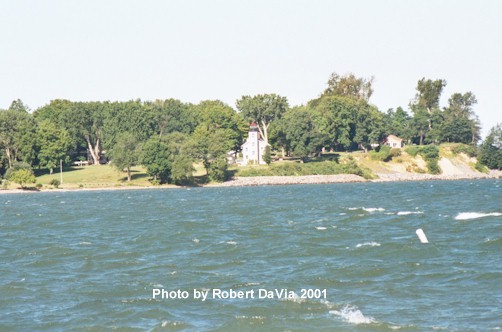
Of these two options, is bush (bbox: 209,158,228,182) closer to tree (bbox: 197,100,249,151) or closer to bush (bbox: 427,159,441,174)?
tree (bbox: 197,100,249,151)

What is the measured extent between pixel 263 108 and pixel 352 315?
151344 millimetres

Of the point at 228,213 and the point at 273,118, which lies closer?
the point at 228,213

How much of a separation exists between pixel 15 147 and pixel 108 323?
128 meters

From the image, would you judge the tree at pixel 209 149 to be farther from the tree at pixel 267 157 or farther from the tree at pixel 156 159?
the tree at pixel 267 157

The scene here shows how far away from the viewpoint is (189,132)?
185625mm

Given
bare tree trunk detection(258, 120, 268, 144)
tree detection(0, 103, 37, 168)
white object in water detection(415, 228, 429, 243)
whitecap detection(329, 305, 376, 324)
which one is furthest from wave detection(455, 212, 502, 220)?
bare tree trunk detection(258, 120, 268, 144)

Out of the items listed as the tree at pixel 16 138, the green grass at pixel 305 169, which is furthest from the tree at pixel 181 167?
the tree at pixel 16 138

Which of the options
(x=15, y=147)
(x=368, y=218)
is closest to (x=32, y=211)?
(x=368, y=218)

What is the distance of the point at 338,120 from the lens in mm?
178750

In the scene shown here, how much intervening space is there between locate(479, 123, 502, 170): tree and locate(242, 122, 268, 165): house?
5213 cm

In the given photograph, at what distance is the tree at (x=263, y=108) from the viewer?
176 meters

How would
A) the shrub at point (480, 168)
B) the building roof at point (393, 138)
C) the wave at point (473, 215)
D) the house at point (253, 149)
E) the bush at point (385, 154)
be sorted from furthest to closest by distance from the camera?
the building roof at point (393, 138) < the shrub at point (480, 168) < the bush at point (385, 154) < the house at point (253, 149) < the wave at point (473, 215)

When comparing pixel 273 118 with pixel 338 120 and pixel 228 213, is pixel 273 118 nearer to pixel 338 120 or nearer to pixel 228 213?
pixel 338 120

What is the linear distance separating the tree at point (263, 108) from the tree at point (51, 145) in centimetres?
4197
